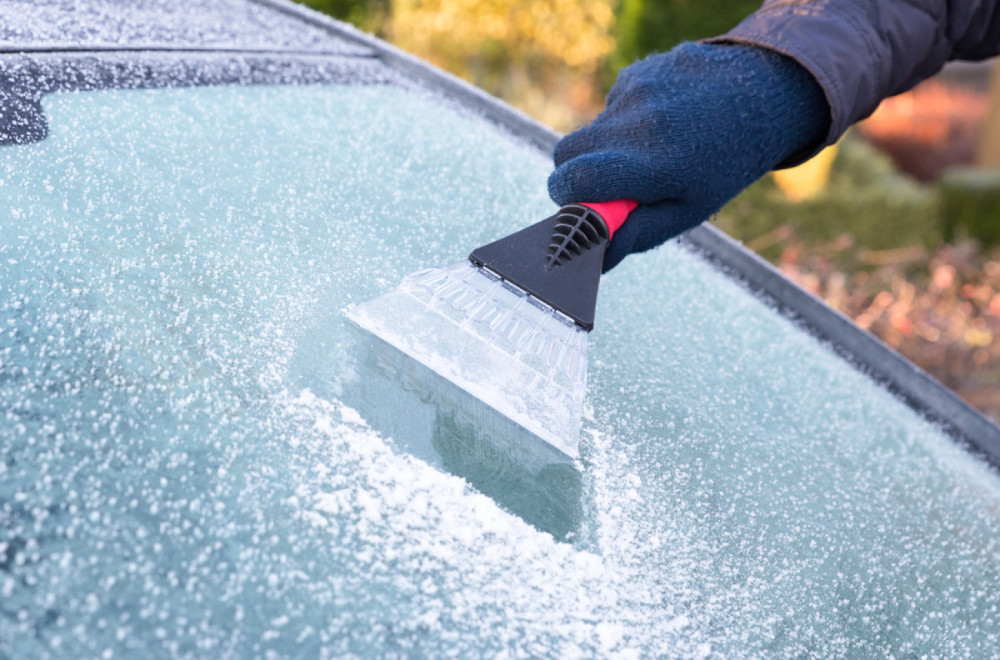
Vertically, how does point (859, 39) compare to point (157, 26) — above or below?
above

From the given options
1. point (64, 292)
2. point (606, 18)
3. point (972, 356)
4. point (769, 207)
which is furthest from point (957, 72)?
point (64, 292)

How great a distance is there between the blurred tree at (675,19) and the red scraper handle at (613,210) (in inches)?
228

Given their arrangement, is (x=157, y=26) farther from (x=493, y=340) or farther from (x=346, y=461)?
(x=346, y=461)

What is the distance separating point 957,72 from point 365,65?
1320 cm

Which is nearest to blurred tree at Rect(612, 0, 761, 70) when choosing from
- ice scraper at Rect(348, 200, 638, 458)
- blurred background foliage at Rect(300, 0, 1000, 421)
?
blurred background foliage at Rect(300, 0, 1000, 421)

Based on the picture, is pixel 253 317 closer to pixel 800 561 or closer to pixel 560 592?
pixel 560 592

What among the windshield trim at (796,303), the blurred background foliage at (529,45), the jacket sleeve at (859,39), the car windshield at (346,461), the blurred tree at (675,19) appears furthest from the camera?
the blurred background foliage at (529,45)

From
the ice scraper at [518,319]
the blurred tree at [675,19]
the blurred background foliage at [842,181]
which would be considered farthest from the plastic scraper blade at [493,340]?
the blurred tree at [675,19]

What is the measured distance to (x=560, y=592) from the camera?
661 millimetres

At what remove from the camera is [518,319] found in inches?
35.3

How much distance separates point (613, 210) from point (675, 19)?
20.0 feet

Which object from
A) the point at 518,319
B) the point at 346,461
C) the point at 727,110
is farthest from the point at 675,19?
the point at 346,461

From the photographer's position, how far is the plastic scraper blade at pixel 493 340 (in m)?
0.81

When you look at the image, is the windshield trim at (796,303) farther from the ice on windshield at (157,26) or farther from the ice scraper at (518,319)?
the ice scraper at (518,319)
